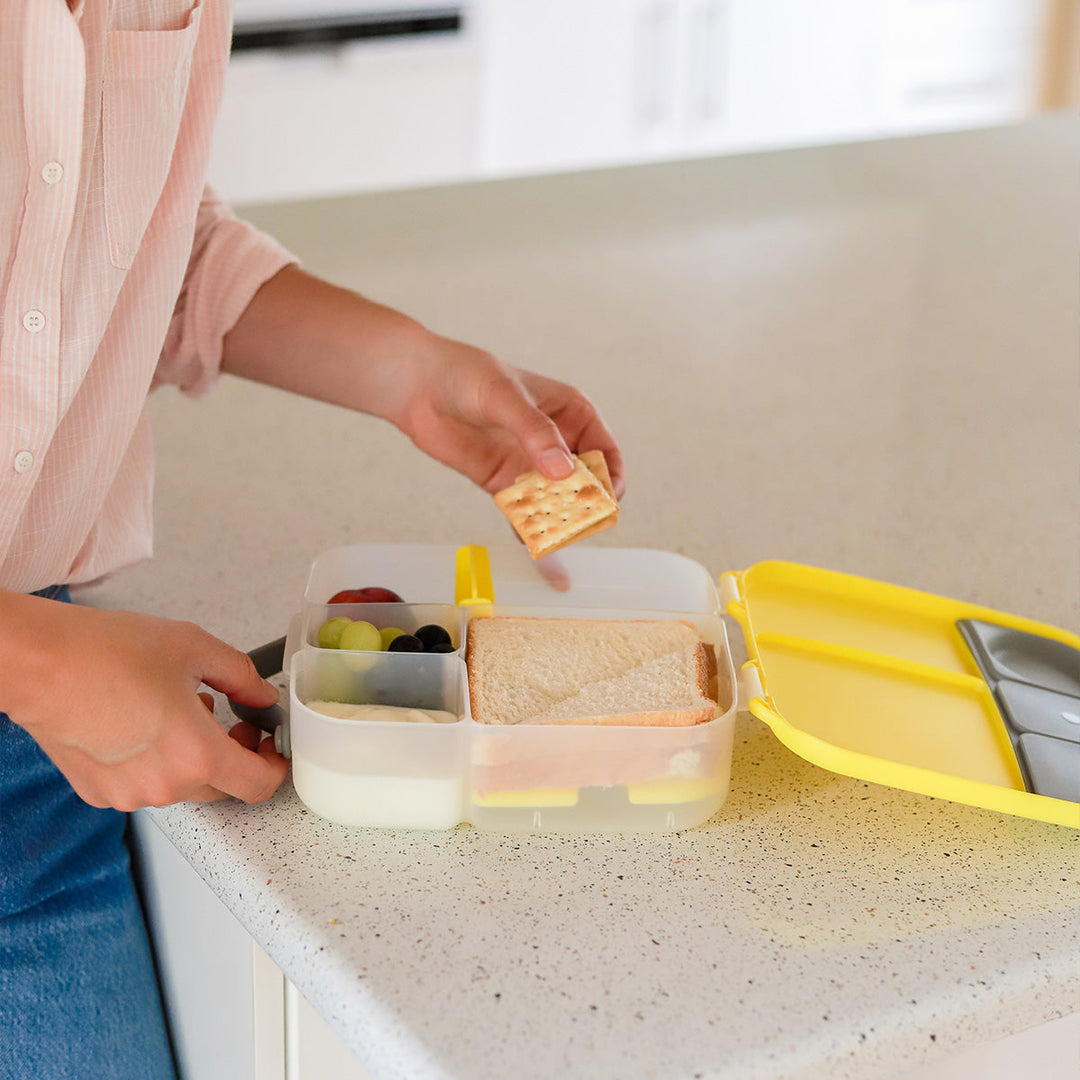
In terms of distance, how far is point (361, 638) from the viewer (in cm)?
72

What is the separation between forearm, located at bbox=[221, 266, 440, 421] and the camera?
95 centimetres

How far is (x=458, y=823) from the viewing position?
2.24 feet

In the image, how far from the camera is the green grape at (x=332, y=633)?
73 cm

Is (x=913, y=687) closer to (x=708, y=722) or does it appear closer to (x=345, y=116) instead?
(x=708, y=722)

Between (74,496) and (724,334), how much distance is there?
945 mm

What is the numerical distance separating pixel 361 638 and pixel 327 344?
342mm

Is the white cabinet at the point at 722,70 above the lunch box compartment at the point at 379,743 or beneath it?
above

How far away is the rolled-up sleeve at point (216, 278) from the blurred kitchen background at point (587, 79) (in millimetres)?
2593

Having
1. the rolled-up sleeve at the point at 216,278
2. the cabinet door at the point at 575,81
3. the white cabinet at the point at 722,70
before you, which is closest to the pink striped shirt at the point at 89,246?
the rolled-up sleeve at the point at 216,278

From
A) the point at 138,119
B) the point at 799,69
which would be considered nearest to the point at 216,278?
the point at 138,119

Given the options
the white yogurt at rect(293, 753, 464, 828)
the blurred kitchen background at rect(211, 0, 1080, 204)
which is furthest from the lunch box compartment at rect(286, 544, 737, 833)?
the blurred kitchen background at rect(211, 0, 1080, 204)

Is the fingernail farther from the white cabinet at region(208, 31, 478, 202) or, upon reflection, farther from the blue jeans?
the white cabinet at region(208, 31, 478, 202)

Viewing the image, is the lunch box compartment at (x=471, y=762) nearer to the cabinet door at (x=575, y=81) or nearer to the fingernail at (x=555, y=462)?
the fingernail at (x=555, y=462)

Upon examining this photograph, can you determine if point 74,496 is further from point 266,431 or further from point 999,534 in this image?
point 999,534
